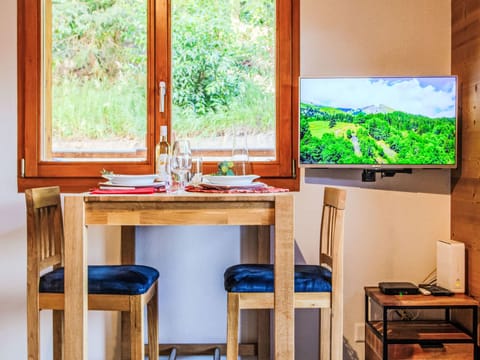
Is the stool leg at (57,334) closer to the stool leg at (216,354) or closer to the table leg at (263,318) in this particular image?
the stool leg at (216,354)

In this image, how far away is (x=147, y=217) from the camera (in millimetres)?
1820

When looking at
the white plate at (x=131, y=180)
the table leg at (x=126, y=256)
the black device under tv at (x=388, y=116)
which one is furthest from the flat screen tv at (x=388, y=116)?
the table leg at (x=126, y=256)

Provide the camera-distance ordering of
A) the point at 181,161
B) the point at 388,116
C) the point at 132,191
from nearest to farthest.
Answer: the point at 132,191 < the point at 181,161 < the point at 388,116

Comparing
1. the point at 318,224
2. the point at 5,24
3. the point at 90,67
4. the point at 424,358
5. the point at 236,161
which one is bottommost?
the point at 424,358

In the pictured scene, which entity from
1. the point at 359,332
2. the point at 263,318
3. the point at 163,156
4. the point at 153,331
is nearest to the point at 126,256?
the point at 153,331

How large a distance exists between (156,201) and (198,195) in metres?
0.17

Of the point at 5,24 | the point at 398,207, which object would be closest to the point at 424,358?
the point at 398,207

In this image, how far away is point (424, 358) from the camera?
2.21 metres

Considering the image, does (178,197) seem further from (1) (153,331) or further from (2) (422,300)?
(2) (422,300)

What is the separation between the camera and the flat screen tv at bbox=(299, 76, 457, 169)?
245 centimetres

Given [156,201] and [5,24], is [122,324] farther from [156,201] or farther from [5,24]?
[5,24]

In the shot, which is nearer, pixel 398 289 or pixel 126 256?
pixel 398 289

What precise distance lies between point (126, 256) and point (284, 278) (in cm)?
110

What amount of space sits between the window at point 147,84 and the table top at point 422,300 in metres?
0.77
